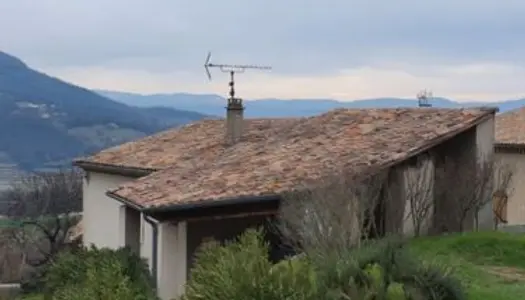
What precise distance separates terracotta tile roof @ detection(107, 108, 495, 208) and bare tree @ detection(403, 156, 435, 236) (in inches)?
21.6

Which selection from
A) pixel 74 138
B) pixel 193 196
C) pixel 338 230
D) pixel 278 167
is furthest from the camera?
pixel 74 138

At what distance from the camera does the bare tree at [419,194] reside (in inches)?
715

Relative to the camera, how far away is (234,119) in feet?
78.4

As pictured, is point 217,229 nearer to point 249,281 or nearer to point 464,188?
point 464,188

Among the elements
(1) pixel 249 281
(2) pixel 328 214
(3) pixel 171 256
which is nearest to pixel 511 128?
(3) pixel 171 256

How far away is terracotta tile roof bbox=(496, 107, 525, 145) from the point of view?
2777 centimetres

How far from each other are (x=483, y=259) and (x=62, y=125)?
86.3 metres

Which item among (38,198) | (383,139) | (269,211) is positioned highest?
(383,139)

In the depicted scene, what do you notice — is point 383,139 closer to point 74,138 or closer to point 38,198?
point 38,198

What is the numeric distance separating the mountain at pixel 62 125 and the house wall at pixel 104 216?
49.3 meters

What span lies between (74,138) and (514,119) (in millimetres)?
66215

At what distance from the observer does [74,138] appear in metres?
91.2

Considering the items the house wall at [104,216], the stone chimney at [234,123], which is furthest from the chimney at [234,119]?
the house wall at [104,216]

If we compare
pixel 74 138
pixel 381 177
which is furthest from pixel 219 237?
pixel 74 138
